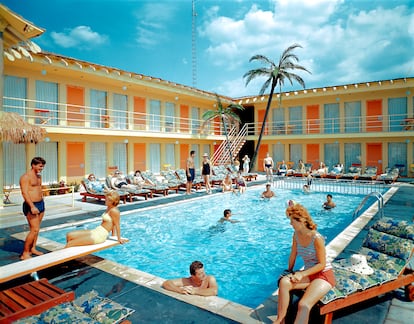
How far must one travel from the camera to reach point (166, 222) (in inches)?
336

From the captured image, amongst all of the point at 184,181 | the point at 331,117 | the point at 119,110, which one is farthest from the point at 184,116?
the point at 331,117

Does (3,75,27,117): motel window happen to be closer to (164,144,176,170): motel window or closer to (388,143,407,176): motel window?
(164,144,176,170): motel window

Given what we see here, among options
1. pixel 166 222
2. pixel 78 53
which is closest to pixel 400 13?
pixel 166 222

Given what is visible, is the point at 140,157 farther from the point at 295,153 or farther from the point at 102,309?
the point at 102,309

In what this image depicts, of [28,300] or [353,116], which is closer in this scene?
[28,300]

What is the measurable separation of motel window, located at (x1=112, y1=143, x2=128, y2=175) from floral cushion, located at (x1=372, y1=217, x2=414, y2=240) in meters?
14.8

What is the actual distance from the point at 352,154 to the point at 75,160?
1752cm

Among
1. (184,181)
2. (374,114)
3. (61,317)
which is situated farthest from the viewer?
(374,114)

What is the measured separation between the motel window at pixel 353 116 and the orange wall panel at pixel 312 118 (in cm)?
196

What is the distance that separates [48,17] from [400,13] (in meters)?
6.20

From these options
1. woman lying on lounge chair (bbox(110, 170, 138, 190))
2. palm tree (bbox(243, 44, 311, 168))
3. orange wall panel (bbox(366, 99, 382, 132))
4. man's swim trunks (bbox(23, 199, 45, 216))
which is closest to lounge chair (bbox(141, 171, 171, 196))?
woman lying on lounge chair (bbox(110, 170, 138, 190))

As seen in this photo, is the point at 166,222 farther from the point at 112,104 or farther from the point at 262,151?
the point at 262,151

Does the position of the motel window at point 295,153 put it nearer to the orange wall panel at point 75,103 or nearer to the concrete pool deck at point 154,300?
the orange wall panel at point 75,103

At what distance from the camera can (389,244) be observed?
405 cm
